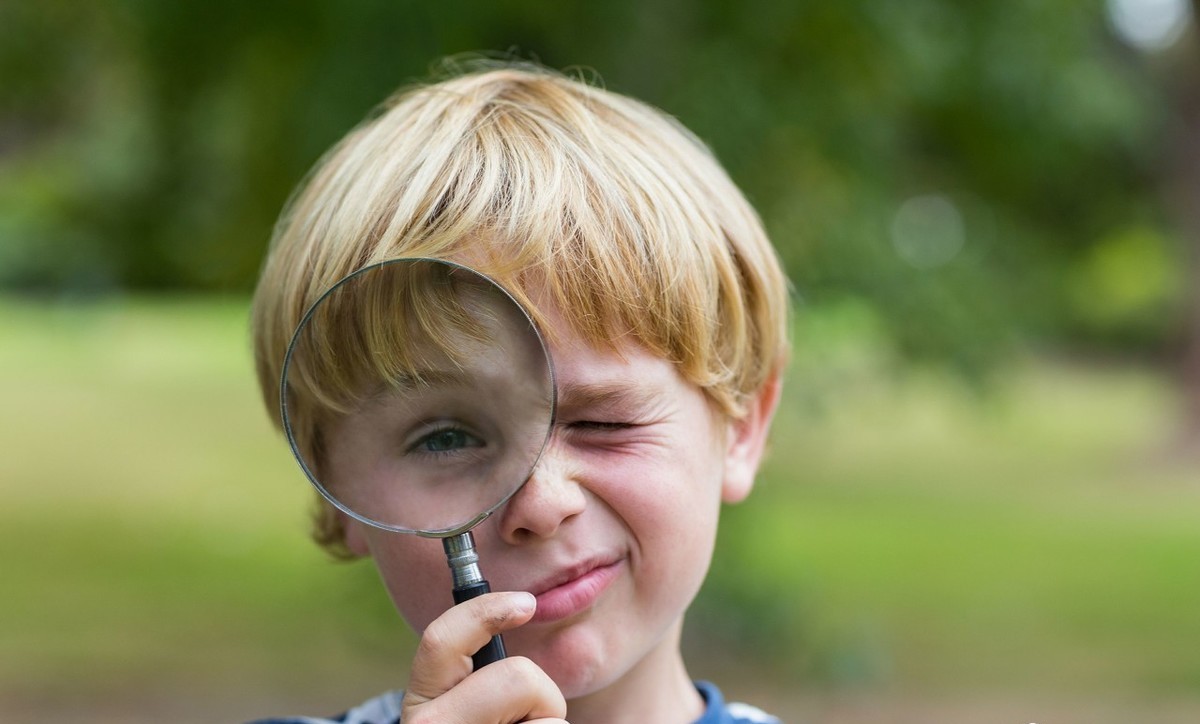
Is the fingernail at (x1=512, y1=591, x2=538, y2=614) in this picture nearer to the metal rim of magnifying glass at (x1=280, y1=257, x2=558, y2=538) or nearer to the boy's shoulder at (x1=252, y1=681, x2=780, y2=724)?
the metal rim of magnifying glass at (x1=280, y1=257, x2=558, y2=538)

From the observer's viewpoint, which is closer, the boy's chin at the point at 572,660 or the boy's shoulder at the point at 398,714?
the boy's chin at the point at 572,660

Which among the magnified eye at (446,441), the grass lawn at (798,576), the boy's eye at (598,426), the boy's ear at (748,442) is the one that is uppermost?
the grass lawn at (798,576)

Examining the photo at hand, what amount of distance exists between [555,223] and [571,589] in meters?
0.59

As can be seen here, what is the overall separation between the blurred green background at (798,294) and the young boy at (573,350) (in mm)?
3611

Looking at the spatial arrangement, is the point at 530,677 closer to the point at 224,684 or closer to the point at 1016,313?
the point at 1016,313

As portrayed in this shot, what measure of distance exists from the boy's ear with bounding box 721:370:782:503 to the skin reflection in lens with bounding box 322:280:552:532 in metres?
0.62

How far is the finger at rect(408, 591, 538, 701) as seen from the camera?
187 cm

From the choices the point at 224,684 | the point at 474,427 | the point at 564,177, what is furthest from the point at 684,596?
the point at 224,684

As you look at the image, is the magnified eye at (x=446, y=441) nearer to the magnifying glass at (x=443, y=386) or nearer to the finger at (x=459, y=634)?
the magnifying glass at (x=443, y=386)

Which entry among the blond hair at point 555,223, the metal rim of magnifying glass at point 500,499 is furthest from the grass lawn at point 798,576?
the metal rim of magnifying glass at point 500,499

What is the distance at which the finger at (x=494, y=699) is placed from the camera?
73.7 inches

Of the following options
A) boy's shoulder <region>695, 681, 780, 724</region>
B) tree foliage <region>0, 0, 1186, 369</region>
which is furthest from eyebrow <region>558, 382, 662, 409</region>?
tree foliage <region>0, 0, 1186, 369</region>

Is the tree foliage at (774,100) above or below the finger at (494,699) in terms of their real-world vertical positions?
above

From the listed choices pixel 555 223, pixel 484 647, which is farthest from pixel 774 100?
pixel 484 647
